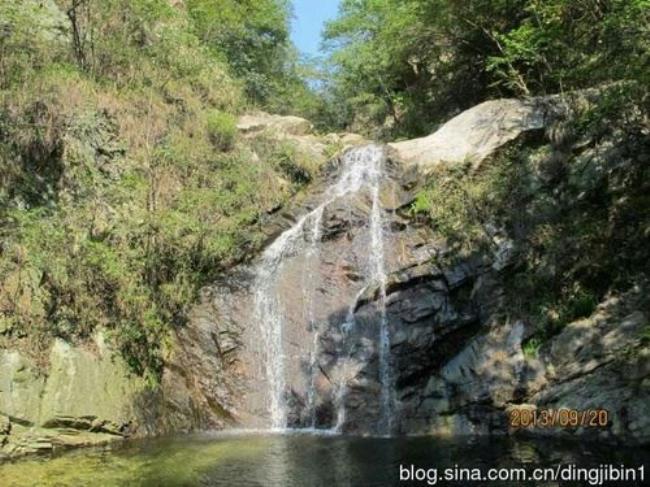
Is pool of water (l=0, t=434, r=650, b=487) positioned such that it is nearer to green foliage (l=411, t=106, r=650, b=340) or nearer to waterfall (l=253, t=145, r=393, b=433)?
waterfall (l=253, t=145, r=393, b=433)

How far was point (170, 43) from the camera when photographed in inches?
754

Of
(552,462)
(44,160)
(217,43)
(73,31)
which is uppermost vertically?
(217,43)

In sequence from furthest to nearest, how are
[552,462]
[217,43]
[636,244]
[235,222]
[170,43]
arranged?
1. [217,43]
2. [170,43]
3. [235,222]
4. [636,244]
5. [552,462]

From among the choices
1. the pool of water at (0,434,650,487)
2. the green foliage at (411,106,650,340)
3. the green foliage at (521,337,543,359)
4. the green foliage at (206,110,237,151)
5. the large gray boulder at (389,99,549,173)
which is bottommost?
the pool of water at (0,434,650,487)

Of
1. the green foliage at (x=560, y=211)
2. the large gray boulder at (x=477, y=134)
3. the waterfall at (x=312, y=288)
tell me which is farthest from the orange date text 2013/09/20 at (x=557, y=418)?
the large gray boulder at (x=477, y=134)

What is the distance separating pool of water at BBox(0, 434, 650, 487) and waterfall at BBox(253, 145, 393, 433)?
4.52 feet

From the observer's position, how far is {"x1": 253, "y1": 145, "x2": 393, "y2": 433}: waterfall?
1171 centimetres

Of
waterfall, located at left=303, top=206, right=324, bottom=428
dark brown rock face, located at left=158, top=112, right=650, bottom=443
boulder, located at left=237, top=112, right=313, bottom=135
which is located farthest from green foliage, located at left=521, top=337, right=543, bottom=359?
boulder, located at left=237, top=112, right=313, bottom=135

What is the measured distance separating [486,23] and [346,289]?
926cm

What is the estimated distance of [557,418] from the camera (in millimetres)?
9672

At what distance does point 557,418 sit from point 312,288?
5380mm

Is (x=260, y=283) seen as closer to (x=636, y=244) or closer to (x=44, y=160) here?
(x=44, y=160)

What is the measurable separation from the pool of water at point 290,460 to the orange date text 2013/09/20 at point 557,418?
0.40 meters

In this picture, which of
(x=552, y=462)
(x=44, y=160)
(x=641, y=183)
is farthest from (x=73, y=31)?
(x=552, y=462)
